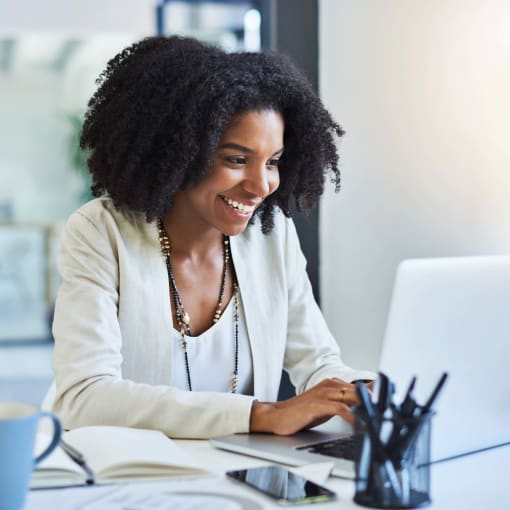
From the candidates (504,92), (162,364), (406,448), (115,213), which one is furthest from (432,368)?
(504,92)

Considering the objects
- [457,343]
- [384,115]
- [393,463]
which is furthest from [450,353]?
[384,115]

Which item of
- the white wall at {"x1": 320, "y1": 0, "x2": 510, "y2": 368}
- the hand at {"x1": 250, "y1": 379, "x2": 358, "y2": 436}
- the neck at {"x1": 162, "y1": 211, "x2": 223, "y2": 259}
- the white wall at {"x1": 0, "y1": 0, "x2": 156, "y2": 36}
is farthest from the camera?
the white wall at {"x1": 0, "y1": 0, "x2": 156, "y2": 36}

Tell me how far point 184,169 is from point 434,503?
908 millimetres

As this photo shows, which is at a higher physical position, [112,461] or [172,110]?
[172,110]

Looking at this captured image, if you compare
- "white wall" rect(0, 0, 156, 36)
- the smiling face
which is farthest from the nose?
"white wall" rect(0, 0, 156, 36)

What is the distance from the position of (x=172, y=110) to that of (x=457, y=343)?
800mm

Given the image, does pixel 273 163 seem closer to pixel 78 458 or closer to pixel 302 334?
pixel 302 334

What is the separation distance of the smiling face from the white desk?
63 centimetres

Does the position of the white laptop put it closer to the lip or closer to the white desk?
the white desk

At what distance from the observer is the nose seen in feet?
5.84

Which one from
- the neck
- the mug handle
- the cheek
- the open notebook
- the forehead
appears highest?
the forehead

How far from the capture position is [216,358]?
6.07ft

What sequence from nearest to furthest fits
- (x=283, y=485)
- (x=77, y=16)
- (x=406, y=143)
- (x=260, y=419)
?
(x=283, y=485)
(x=260, y=419)
(x=406, y=143)
(x=77, y=16)

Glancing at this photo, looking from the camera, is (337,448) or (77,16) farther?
(77,16)
